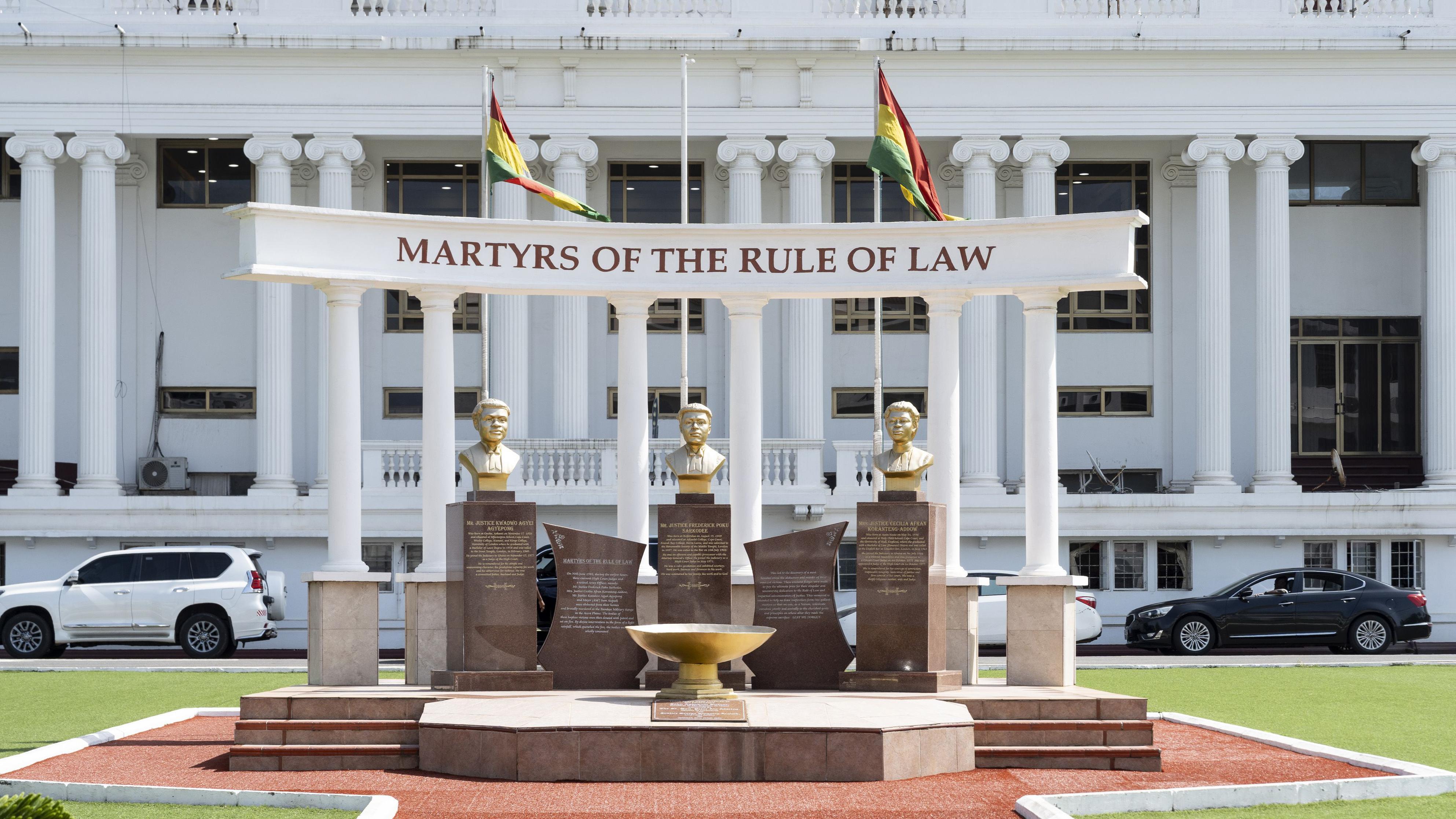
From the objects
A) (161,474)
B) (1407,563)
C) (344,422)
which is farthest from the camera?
(161,474)

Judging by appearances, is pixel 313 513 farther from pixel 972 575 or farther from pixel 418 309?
pixel 972 575

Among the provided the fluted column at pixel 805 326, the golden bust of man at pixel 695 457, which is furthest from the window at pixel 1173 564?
the golden bust of man at pixel 695 457

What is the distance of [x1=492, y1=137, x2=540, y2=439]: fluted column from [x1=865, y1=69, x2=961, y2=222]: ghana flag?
16394 millimetres

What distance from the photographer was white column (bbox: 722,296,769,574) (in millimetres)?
17891

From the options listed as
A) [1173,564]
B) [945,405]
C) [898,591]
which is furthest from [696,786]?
[1173,564]

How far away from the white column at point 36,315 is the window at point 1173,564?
22666 millimetres

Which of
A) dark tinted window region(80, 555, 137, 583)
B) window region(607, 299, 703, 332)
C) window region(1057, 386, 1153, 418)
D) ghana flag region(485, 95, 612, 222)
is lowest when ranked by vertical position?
dark tinted window region(80, 555, 137, 583)

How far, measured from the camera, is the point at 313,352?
36.8 meters

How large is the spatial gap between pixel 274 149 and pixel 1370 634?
920 inches

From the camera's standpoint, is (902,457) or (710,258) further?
(710,258)

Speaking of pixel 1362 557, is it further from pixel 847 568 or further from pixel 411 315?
pixel 411 315

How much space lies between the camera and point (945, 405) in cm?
1795

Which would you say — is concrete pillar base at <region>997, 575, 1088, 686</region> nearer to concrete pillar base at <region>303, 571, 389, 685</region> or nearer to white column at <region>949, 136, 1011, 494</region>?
concrete pillar base at <region>303, 571, 389, 685</region>

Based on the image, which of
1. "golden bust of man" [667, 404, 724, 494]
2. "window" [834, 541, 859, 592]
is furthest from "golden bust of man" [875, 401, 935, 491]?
"window" [834, 541, 859, 592]
